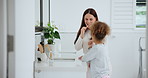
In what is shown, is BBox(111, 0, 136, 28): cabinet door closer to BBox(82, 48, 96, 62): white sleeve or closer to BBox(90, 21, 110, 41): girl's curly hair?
BBox(90, 21, 110, 41): girl's curly hair

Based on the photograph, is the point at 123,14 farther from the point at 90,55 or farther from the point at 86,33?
the point at 90,55

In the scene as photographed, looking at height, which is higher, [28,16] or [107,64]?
[28,16]

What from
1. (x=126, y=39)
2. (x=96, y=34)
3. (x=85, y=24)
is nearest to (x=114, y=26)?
(x=126, y=39)

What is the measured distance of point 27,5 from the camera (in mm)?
1050

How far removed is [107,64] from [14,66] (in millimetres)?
1143

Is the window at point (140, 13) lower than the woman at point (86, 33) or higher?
higher

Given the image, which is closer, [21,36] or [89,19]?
[21,36]

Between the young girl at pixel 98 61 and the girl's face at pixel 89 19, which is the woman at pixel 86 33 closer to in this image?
the girl's face at pixel 89 19

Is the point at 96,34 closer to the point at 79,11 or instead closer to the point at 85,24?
the point at 85,24

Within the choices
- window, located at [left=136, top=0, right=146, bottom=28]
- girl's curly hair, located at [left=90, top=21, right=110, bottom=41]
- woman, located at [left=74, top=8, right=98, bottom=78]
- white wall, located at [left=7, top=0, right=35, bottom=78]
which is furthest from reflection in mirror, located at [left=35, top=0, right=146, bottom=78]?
white wall, located at [left=7, top=0, right=35, bottom=78]

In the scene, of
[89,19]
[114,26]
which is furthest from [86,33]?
[114,26]

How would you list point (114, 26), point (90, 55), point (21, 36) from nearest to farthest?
1. point (21, 36)
2. point (90, 55)
3. point (114, 26)

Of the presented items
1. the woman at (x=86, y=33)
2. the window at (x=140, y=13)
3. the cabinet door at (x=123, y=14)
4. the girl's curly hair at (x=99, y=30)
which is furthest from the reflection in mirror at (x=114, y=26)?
the girl's curly hair at (x=99, y=30)

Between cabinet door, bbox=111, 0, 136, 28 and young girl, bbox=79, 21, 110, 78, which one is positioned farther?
cabinet door, bbox=111, 0, 136, 28
